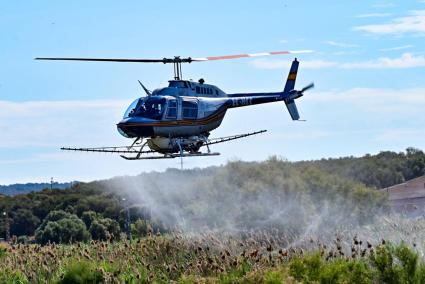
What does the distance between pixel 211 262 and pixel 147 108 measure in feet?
29.2

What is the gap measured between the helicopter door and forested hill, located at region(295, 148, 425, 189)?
21.5 meters

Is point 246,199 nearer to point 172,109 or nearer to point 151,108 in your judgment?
point 172,109

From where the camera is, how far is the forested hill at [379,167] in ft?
204

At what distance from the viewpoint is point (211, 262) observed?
3091 centimetres

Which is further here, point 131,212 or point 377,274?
point 131,212

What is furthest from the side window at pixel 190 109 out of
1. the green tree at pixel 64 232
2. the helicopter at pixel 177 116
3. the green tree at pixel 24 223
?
the green tree at pixel 24 223

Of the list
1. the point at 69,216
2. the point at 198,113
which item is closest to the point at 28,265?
the point at 198,113

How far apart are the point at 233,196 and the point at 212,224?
4148mm

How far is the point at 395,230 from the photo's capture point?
3597 centimetres

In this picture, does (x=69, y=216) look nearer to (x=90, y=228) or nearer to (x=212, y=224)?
(x=90, y=228)

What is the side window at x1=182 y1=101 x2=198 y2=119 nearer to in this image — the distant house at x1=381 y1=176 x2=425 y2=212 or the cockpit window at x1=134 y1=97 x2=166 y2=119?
the cockpit window at x1=134 y1=97 x2=166 y2=119

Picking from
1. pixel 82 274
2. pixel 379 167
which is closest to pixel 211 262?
pixel 82 274

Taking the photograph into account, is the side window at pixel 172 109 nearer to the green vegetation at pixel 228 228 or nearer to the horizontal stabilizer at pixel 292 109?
the green vegetation at pixel 228 228

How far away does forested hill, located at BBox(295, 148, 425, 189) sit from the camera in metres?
62.3
